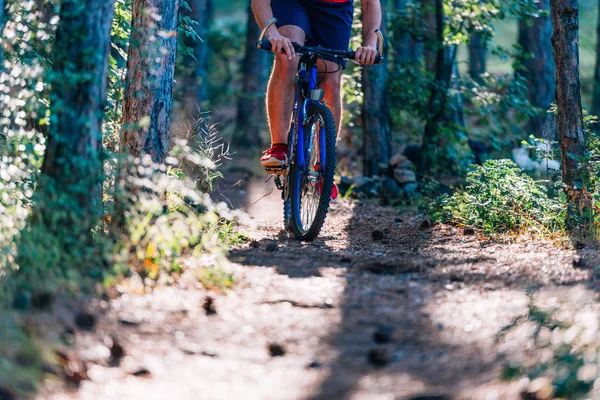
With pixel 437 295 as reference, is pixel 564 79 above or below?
above

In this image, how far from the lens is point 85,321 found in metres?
2.97

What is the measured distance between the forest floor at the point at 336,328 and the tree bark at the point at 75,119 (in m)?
0.56

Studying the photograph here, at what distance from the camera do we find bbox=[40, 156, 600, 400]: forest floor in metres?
2.64

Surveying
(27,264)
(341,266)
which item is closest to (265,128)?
(341,266)

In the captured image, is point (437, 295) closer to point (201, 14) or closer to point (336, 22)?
point (336, 22)

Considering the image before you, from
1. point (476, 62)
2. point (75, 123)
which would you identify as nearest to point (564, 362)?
point (75, 123)

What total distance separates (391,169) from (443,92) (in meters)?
1.08

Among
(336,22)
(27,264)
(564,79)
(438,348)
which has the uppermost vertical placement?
(336,22)

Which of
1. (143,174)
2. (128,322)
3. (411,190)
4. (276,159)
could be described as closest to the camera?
(128,322)

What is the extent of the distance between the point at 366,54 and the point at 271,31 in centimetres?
65

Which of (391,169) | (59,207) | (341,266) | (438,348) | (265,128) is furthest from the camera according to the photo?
(265,128)

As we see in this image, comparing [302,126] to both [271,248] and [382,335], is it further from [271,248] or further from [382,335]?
[382,335]

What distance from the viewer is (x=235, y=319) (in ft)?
10.8

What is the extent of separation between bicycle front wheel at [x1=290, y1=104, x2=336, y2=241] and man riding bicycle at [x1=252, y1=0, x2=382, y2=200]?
0.50 ft
